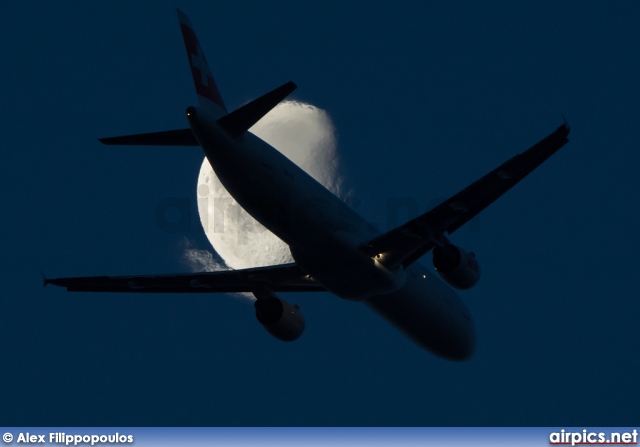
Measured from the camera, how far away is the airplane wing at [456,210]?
30891mm

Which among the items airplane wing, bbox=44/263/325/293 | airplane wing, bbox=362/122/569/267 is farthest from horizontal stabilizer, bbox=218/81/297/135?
airplane wing, bbox=44/263/325/293

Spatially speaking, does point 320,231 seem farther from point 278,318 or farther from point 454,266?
point 278,318

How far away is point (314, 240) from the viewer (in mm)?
33094

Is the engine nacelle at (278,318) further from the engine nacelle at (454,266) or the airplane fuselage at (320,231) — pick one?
the engine nacelle at (454,266)

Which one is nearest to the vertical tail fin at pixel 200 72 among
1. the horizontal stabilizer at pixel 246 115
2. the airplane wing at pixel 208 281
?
the horizontal stabilizer at pixel 246 115

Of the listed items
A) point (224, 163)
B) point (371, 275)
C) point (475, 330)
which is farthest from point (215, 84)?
point (475, 330)

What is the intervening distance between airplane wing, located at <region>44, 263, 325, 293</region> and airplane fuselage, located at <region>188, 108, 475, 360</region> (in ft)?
7.34

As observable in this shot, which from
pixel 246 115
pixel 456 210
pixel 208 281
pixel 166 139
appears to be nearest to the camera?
pixel 246 115

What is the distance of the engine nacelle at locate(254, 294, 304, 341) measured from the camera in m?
37.5

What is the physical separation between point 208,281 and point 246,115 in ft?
31.4

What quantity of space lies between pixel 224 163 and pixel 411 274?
9462 millimetres

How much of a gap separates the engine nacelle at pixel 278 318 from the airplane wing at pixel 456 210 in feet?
15.1

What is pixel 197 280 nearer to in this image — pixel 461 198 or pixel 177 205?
pixel 177 205

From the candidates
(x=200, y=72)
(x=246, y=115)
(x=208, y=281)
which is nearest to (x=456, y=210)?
(x=246, y=115)
